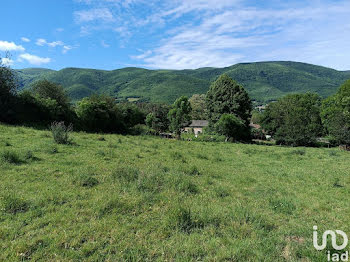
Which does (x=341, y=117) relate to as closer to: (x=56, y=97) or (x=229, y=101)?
(x=229, y=101)

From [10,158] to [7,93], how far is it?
20.4 metres

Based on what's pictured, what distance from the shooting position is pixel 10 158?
723 cm

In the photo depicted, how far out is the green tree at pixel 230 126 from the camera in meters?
34.2

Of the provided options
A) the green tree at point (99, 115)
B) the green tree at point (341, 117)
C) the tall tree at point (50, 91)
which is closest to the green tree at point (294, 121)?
the green tree at point (341, 117)

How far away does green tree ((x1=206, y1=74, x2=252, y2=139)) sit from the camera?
38.1m

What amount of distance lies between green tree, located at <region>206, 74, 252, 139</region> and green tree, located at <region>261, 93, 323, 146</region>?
7425 mm

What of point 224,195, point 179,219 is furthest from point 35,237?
point 224,195

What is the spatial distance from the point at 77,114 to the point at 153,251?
30143mm

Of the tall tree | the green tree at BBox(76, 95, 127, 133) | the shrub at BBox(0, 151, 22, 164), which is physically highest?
the tall tree

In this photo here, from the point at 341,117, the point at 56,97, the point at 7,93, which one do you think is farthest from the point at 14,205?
the point at 341,117

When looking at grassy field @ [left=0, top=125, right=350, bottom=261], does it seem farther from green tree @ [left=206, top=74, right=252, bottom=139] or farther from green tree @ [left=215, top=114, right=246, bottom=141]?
green tree @ [left=206, top=74, right=252, bottom=139]

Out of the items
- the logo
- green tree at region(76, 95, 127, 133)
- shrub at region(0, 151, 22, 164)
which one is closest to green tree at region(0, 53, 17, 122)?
green tree at region(76, 95, 127, 133)

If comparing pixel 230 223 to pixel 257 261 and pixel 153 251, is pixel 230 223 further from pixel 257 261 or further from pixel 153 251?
pixel 153 251

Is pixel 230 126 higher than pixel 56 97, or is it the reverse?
pixel 56 97
